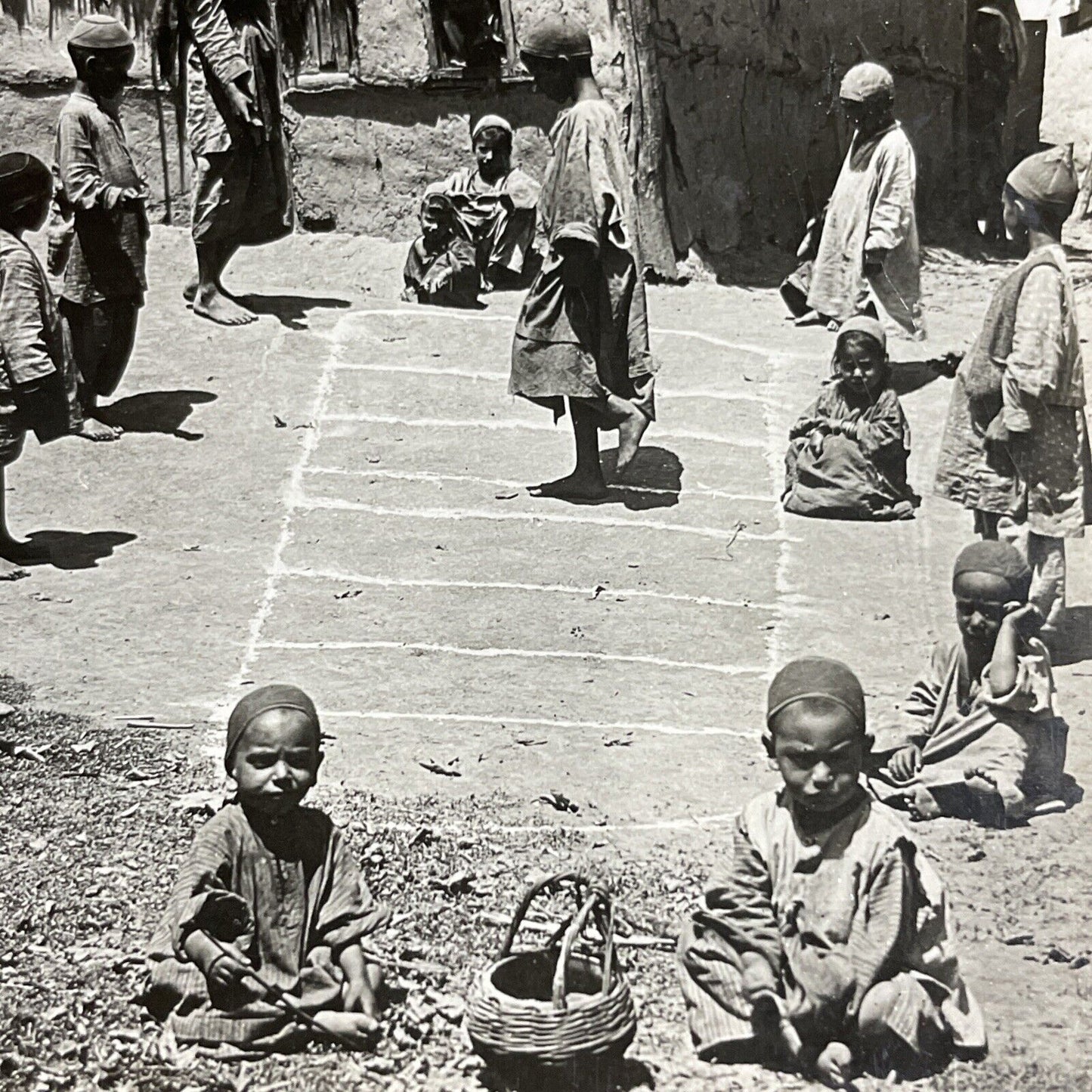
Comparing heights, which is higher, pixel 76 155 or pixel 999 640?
pixel 76 155

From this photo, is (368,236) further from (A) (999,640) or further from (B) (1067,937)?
(B) (1067,937)

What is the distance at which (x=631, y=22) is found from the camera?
9602 millimetres

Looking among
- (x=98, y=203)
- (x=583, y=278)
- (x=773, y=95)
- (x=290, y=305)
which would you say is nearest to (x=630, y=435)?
(x=583, y=278)

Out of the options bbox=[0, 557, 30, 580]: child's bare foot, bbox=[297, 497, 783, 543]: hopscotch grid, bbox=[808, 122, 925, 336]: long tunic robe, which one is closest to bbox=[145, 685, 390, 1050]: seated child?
bbox=[0, 557, 30, 580]: child's bare foot

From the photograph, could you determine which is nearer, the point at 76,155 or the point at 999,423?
the point at 999,423

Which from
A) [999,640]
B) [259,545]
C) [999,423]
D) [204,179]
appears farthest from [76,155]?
[999,640]

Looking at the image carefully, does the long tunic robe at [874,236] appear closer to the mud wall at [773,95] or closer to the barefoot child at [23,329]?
the mud wall at [773,95]

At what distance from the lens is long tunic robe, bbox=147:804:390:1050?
3879 millimetres

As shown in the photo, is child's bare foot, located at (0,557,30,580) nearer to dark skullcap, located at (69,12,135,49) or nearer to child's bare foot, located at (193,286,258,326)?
dark skullcap, located at (69,12,135,49)

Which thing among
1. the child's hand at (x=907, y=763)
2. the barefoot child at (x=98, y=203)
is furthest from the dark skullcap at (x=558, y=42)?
the child's hand at (x=907, y=763)

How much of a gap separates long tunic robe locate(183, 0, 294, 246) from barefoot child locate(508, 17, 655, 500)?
230 centimetres

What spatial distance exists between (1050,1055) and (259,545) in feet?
11.6

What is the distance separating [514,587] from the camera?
246 inches

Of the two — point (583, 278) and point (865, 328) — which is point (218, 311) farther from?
point (865, 328)
